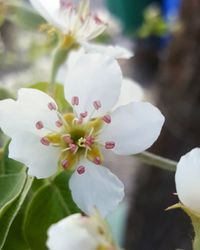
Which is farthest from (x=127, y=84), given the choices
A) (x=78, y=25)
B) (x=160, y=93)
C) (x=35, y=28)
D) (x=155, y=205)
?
(x=155, y=205)

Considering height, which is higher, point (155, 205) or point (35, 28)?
point (35, 28)

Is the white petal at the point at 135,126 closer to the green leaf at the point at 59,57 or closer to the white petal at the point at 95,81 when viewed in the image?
the white petal at the point at 95,81

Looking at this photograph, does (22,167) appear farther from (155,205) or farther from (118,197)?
(155,205)

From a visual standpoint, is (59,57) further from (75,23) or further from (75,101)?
(75,101)

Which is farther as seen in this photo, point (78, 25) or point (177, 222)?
point (177, 222)

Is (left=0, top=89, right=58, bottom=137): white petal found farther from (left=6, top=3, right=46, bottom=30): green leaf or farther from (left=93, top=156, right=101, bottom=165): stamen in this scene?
(left=6, top=3, right=46, bottom=30): green leaf

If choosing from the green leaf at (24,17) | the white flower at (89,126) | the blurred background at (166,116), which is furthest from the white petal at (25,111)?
the blurred background at (166,116)
